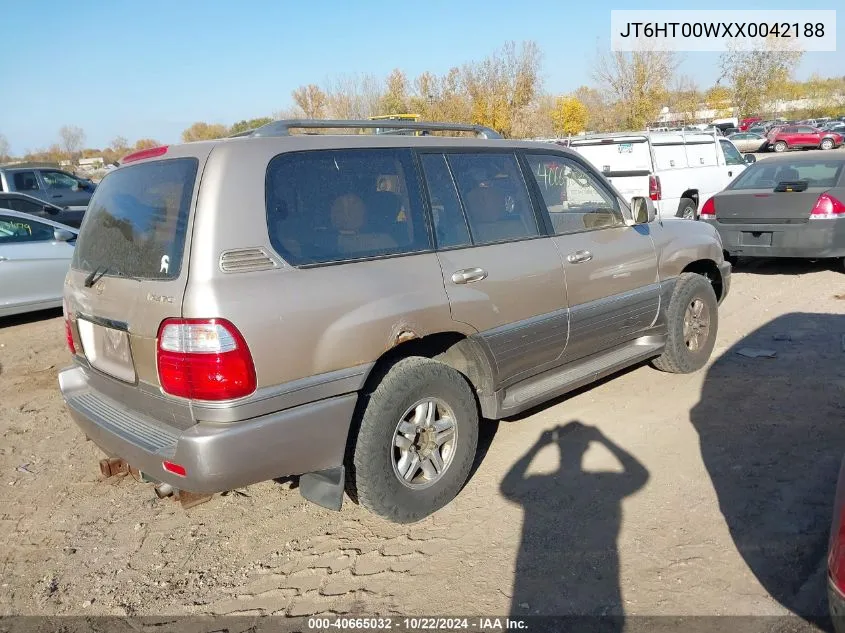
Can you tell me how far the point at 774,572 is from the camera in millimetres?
2881

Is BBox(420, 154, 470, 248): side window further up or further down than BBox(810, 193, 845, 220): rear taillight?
further up

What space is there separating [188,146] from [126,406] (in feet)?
4.24

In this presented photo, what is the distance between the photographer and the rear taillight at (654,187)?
10.9 meters

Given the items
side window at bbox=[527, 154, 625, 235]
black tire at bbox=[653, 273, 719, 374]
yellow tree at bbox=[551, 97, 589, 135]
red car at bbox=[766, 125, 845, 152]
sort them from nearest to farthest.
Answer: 1. side window at bbox=[527, 154, 625, 235]
2. black tire at bbox=[653, 273, 719, 374]
3. yellow tree at bbox=[551, 97, 589, 135]
4. red car at bbox=[766, 125, 845, 152]

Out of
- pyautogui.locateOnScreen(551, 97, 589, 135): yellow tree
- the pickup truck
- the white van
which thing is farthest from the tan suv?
pyautogui.locateOnScreen(551, 97, 589, 135): yellow tree

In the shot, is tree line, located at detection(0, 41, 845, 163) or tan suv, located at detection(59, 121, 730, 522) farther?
tree line, located at detection(0, 41, 845, 163)

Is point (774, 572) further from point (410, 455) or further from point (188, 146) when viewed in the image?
point (188, 146)

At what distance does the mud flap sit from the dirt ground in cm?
32

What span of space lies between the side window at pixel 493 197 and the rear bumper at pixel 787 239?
544 cm

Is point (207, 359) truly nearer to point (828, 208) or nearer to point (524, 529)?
point (524, 529)

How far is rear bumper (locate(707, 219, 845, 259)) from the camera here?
25.8ft

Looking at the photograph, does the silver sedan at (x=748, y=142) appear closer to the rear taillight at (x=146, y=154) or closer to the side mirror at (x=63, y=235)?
the side mirror at (x=63, y=235)

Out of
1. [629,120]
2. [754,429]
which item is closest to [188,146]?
Answer: [754,429]

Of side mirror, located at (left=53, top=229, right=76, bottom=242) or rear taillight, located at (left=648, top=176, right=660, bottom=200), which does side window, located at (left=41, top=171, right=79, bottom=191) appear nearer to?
side mirror, located at (left=53, top=229, right=76, bottom=242)
